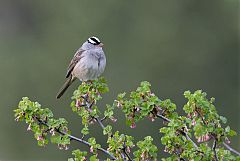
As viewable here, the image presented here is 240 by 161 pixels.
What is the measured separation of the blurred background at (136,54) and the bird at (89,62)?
1090 cm

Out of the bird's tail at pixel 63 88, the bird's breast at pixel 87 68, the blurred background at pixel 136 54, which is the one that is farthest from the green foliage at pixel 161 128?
the blurred background at pixel 136 54

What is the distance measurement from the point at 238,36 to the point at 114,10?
329 centimetres

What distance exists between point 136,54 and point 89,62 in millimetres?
12873

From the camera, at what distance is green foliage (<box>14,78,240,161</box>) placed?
4.63 metres

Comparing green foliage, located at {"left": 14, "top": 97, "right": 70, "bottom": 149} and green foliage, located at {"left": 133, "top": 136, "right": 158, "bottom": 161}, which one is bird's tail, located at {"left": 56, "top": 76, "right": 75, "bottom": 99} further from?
green foliage, located at {"left": 133, "top": 136, "right": 158, "bottom": 161}

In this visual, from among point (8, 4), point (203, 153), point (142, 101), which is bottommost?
point (203, 153)

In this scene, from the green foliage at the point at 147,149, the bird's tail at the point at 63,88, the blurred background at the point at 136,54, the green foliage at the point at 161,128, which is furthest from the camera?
the blurred background at the point at 136,54

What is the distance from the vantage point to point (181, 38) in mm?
20438

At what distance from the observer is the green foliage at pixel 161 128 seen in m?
4.63

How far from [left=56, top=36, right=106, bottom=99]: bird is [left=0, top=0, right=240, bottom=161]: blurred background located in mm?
10899

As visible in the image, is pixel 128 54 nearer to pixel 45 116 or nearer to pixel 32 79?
pixel 32 79

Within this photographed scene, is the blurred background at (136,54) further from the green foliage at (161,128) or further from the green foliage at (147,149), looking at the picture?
the green foliage at (147,149)

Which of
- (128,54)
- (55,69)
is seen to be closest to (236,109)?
(128,54)

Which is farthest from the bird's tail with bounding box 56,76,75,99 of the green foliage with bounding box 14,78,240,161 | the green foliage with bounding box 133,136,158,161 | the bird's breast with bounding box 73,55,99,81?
the green foliage with bounding box 133,136,158,161
